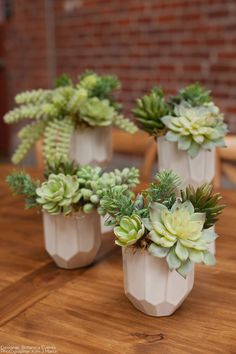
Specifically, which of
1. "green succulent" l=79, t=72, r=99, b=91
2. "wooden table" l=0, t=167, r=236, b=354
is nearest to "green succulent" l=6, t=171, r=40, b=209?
"wooden table" l=0, t=167, r=236, b=354

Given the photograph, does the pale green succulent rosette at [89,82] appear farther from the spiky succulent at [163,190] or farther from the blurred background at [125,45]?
the blurred background at [125,45]

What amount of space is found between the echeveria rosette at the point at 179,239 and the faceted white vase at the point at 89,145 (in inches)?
21.3

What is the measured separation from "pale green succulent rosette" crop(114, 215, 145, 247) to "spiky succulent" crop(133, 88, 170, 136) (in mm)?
364

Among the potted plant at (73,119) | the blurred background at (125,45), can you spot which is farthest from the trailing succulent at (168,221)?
the blurred background at (125,45)

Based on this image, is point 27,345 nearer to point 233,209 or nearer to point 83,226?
point 83,226

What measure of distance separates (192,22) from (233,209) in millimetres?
2498

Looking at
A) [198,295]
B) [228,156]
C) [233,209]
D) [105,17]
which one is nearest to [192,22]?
[105,17]

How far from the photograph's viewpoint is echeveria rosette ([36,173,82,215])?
85cm

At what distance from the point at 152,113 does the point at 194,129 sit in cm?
11

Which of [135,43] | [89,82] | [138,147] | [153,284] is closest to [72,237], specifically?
[153,284]

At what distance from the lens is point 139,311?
77 centimetres

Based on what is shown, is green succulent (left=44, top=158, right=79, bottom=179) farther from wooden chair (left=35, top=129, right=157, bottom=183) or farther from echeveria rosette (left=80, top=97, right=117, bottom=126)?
wooden chair (left=35, top=129, right=157, bottom=183)

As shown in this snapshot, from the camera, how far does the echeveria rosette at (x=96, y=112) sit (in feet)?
3.72

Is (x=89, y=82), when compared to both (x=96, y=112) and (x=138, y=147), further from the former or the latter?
(x=138, y=147)
